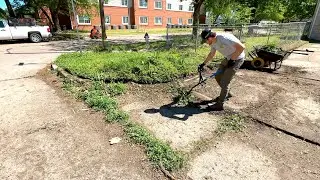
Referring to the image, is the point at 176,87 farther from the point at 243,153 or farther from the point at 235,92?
the point at 243,153

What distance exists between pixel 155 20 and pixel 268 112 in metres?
37.9

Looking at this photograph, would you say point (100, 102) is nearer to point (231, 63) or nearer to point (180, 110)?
point (180, 110)

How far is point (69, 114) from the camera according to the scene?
4.49 meters

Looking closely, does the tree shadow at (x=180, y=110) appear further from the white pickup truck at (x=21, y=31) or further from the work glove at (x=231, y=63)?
the white pickup truck at (x=21, y=31)

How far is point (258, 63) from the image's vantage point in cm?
788

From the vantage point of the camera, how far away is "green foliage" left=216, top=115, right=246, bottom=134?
3982mm

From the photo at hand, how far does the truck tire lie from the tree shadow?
1427 cm

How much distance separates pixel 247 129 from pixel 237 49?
56.9 inches

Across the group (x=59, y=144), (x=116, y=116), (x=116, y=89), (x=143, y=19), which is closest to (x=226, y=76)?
(x=116, y=116)

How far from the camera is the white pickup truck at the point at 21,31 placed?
1435cm

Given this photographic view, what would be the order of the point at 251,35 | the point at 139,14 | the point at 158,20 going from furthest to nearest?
1. the point at 158,20
2. the point at 139,14
3. the point at 251,35

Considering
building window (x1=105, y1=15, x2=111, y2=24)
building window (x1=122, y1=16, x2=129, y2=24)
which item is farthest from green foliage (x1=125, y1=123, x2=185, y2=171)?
building window (x1=122, y1=16, x2=129, y2=24)

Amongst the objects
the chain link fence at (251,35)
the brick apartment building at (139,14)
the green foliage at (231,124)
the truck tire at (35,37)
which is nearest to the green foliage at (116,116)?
the green foliage at (231,124)

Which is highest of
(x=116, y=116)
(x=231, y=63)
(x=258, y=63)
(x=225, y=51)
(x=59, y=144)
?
(x=225, y=51)
